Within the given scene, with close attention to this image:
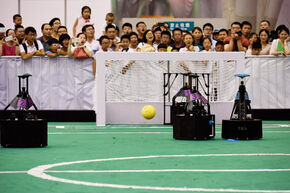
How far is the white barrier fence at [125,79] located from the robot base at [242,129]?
3654mm

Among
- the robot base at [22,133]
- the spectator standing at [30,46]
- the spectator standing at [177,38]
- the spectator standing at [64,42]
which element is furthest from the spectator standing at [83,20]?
the robot base at [22,133]

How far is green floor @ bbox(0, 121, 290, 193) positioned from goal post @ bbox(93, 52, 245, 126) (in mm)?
3046

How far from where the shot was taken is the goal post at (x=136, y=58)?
12.2 metres

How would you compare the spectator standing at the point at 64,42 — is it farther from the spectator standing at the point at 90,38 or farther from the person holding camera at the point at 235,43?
the person holding camera at the point at 235,43

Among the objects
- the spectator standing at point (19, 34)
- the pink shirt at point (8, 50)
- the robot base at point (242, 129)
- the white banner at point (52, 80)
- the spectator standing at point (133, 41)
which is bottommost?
the robot base at point (242, 129)

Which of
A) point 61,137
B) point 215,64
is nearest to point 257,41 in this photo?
point 215,64

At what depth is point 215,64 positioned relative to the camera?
1255 centimetres

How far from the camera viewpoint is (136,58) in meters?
12.3

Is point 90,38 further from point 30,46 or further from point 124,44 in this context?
point 30,46

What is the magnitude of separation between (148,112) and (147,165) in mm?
6317

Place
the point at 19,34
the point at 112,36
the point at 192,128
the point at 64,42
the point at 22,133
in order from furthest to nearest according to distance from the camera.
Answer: the point at 19,34, the point at 112,36, the point at 64,42, the point at 192,128, the point at 22,133

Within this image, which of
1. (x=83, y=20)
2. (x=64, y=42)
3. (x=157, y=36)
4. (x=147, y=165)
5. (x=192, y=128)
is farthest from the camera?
(x=83, y=20)

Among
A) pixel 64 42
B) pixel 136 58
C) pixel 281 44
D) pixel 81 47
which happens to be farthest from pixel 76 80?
pixel 281 44

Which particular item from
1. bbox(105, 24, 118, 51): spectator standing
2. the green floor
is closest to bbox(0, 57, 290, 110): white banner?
bbox(105, 24, 118, 51): spectator standing
